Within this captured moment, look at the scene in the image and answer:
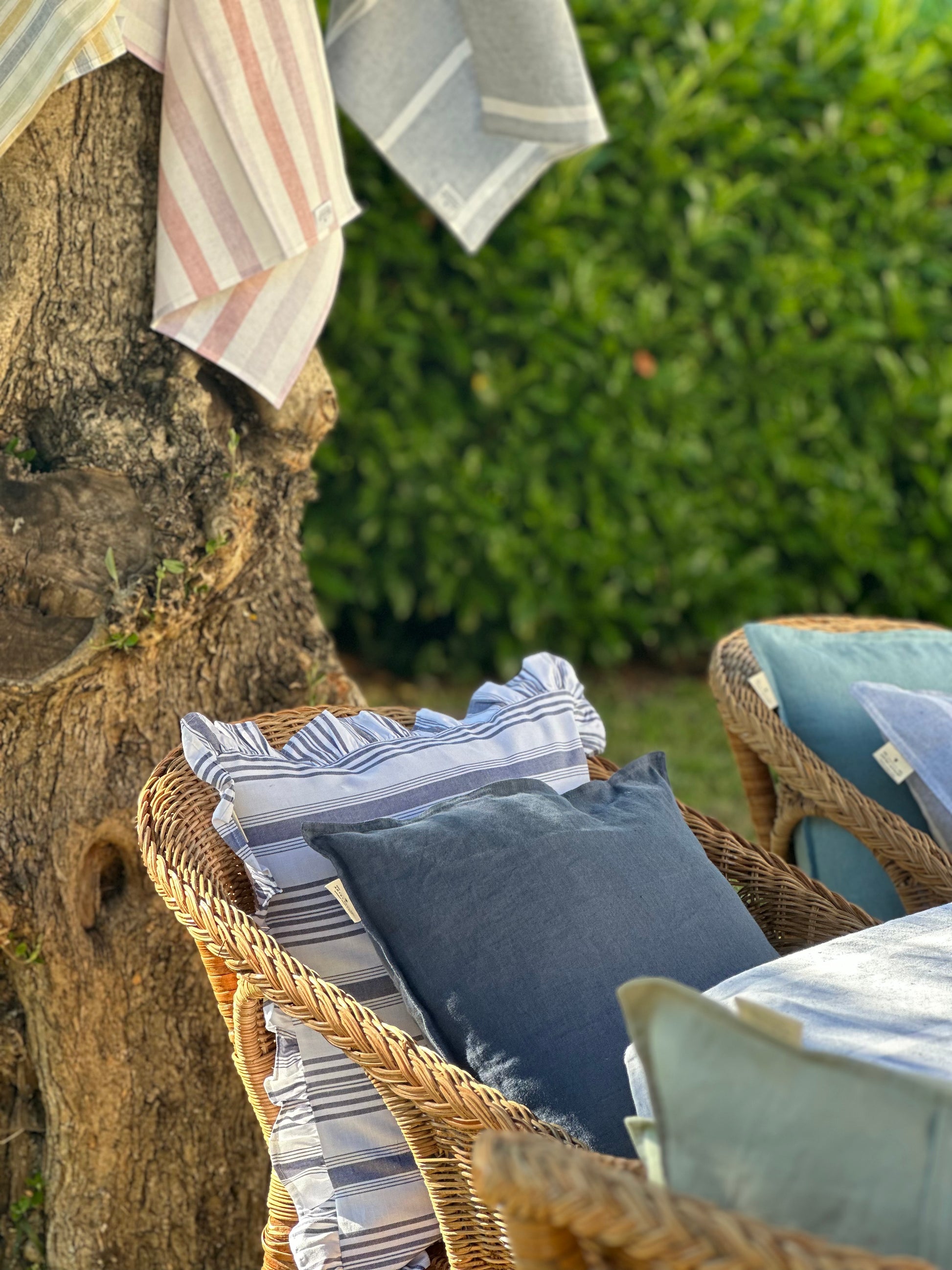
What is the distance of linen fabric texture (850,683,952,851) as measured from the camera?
1.70m

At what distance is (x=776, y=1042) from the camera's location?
73 centimetres

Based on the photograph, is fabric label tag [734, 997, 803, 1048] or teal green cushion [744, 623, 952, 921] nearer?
fabric label tag [734, 997, 803, 1048]

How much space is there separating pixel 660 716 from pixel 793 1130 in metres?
3.31

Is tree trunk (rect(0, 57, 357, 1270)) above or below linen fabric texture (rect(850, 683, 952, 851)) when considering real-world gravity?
above

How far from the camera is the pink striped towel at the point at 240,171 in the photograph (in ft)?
4.91

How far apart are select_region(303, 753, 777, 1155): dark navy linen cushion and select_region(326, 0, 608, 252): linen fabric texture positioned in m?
0.92

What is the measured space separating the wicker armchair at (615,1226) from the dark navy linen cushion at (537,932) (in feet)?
1.11

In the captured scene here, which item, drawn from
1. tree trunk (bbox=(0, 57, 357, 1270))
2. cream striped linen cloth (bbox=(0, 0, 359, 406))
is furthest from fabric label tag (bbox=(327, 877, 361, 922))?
cream striped linen cloth (bbox=(0, 0, 359, 406))

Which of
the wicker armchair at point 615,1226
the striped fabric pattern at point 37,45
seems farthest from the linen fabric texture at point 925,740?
the striped fabric pattern at point 37,45

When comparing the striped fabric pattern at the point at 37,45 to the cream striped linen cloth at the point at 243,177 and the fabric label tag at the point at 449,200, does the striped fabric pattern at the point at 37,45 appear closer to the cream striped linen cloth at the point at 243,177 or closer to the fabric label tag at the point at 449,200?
the cream striped linen cloth at the point at 243,177

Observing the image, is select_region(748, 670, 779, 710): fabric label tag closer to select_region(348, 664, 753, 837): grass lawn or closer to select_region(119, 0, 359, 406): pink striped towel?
select_region(119, 0, 359, 406): pink striped towel

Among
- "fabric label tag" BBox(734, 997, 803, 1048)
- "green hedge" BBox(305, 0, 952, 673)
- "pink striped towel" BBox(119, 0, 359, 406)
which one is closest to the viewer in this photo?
"fabric label tag" BBox(734, 997, 803, 1048)

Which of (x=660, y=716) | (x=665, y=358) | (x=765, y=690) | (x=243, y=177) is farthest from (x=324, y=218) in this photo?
(x=660, y=716)

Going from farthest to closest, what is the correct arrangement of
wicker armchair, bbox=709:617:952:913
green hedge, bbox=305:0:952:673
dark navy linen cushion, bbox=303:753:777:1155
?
1. green hedge, bbox=305:0:952:673
2. wicker armchair, bbox=709:617:952:913
3. dark navy linen cushion, bbox=303:753:777:1155
